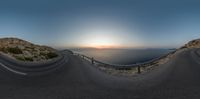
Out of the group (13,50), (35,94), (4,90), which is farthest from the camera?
(13,50)

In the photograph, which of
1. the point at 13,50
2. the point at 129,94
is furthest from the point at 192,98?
the point at 13,50

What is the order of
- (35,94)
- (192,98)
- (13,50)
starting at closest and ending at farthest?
(192,98), (35,94), (13,50)

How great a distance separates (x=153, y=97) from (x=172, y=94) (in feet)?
3.11

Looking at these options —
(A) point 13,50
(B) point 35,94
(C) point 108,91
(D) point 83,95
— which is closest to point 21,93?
(B) point 35,94

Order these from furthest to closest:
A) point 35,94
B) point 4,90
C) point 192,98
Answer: point 4,90 < point 35,94 < point 192,98

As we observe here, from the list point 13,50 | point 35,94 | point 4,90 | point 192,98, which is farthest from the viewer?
point 13,50

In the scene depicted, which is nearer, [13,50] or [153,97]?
[153,97]

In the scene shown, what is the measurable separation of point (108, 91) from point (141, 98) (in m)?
1.98

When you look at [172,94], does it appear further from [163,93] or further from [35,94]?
[35,94]

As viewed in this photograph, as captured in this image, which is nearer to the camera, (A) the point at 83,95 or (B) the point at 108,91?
(A) the point at 83,95

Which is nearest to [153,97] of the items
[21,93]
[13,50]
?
[21,93]

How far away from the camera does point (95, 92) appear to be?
12375 mm

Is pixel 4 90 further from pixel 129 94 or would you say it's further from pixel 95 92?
pixel 129 94

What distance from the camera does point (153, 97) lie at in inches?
444
